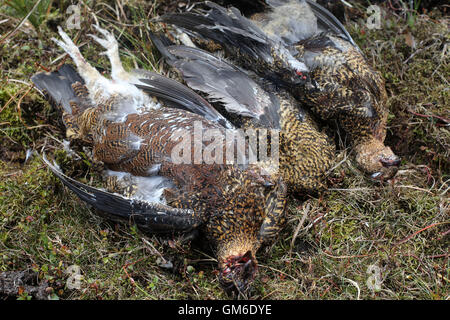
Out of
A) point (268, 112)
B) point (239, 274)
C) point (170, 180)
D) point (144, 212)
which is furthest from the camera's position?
point (268, 112)

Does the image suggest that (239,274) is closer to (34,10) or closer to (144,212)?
(144,212)

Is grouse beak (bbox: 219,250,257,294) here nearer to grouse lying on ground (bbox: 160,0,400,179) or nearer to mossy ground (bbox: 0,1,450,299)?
mossy ground (bbox: 0,1,450,299)

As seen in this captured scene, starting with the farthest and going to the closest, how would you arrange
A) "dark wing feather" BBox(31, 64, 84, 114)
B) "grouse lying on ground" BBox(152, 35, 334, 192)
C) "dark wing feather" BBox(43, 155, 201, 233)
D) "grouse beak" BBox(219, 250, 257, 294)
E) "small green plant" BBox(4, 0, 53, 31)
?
"small green plant" BBox(4, 0, 53, 31)
"dark wing feather" BBox(31, 64, 84, 114)
"grouse lying on ground" BBox(152, 35, 334, 192)
"dark wing feather" BBox(43, 155, 201, 233)
"grouse beak" BBox(219, 250, 257, 294)

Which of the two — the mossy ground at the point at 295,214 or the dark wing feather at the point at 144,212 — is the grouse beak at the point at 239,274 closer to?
the mossy ground at the point at 295,214

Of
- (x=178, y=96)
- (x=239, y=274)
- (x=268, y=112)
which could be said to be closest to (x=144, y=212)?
(x=239, y=274)

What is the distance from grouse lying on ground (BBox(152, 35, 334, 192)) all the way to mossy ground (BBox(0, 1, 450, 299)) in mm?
258

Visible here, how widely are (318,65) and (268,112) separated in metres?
0.65

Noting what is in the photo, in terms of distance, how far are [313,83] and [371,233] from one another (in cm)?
146

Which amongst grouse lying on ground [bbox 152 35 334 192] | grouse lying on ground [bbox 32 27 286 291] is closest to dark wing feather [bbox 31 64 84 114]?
grouse lying on ground [bbox 32 27 286 291]

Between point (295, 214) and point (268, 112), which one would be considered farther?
→ point (268, 112)

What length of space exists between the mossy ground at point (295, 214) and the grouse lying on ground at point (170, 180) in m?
0.25

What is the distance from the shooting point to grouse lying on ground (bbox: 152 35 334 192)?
13.3 ft

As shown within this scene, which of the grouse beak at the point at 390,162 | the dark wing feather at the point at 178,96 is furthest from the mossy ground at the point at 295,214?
the dark wing feather at the point at 178,96

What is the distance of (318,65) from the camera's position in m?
4.23
